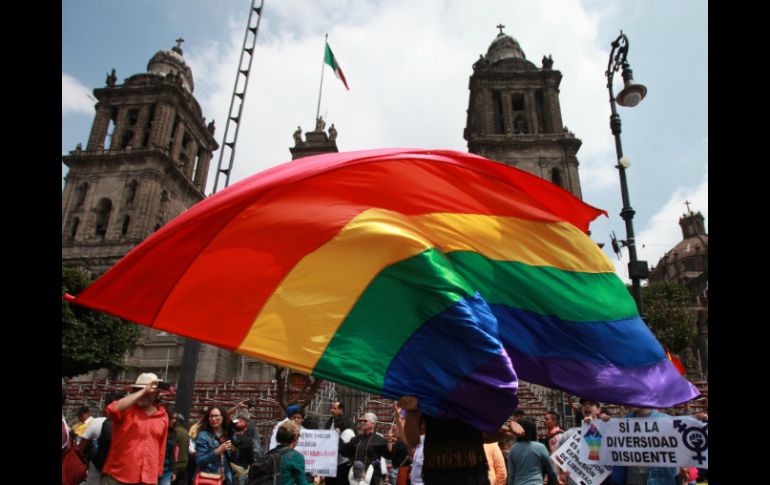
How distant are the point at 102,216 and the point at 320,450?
39.7 meters

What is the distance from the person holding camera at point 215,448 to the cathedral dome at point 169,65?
48.2m

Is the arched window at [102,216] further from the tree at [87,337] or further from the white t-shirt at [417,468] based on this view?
the white t-shirt at [417,468]

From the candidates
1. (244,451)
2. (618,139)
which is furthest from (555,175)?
(244,451)

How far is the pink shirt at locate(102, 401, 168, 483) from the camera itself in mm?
4871

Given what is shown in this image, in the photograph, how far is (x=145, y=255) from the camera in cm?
340

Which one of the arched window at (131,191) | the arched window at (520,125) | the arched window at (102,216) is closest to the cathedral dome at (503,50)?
the arched window at (520,125)

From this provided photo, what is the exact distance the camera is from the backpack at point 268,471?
573 centimetres

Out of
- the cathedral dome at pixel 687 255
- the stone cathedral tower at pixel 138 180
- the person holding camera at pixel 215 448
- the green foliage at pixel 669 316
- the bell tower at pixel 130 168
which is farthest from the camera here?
the cathedral dome at pixel 687 255

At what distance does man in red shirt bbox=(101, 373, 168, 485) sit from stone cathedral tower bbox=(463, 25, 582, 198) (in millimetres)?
33345

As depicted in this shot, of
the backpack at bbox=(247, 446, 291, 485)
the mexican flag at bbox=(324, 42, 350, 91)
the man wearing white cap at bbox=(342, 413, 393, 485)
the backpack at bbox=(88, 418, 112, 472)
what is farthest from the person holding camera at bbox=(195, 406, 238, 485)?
the mexican flag at bbox=(324, 42, 350, 91)

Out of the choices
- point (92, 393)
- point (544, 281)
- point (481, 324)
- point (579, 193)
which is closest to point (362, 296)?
point (481, 324)

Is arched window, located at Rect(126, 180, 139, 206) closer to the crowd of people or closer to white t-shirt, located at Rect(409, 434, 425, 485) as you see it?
the crowd of people

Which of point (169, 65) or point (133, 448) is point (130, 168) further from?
point (133, 448)
